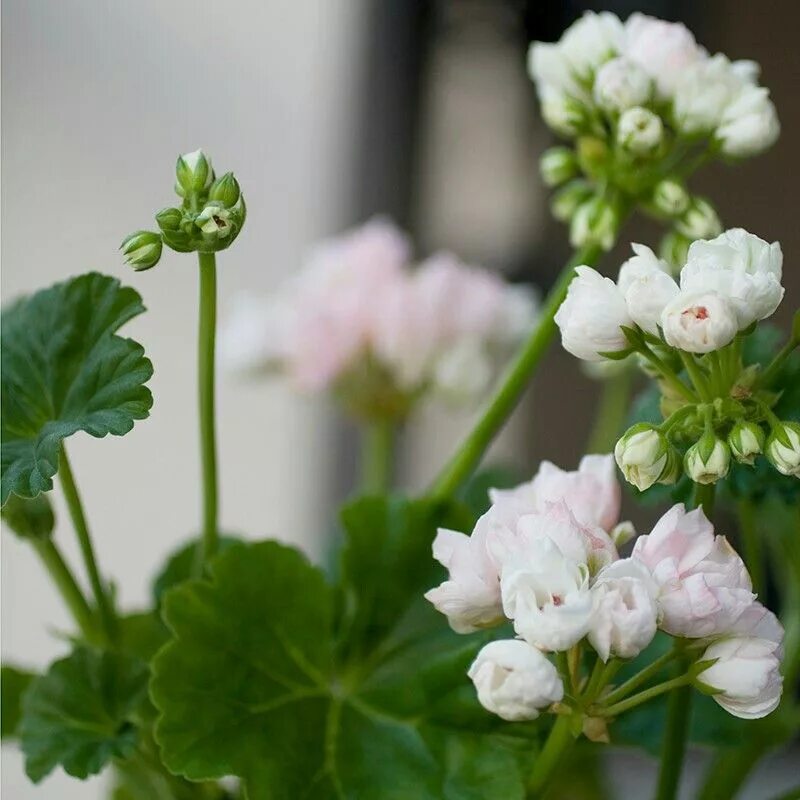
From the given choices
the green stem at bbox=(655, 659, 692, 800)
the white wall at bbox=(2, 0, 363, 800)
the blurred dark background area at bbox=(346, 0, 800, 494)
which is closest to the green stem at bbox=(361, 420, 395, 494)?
the white wall at bbox=(2, 0, 363, 800)

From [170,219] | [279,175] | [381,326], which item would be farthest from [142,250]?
[279,175]

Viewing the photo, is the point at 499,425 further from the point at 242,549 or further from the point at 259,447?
the point at 259,447

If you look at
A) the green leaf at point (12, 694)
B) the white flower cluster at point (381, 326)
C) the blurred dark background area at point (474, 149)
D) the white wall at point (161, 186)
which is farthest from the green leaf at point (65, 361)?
the blurred dark background area at point (474, 149)

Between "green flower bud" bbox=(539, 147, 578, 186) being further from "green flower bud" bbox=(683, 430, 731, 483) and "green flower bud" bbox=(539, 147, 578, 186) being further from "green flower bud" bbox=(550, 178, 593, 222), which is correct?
"green flower bud" bbox=(683, 430, 731, 483)

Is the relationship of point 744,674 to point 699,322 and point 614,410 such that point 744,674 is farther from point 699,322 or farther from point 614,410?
point 614,410

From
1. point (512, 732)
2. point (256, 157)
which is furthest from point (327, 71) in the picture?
point (512, 732)
